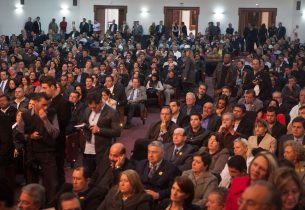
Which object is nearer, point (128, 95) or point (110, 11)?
point (128, 95)

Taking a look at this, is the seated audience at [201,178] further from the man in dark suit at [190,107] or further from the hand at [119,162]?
the man in dark suit at [190,107]

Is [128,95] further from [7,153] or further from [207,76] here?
[207,76]

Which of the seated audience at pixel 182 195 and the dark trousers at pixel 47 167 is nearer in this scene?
→ the seated audience at pixel 182 195

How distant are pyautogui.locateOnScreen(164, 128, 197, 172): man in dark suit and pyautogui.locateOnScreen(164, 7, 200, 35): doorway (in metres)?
19.5

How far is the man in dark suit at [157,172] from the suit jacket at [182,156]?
40 centimetres

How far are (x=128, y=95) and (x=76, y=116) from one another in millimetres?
3329

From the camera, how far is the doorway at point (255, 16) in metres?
25.5

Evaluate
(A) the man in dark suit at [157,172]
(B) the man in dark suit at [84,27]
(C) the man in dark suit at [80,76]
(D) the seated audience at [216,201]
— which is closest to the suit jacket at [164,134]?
(A) the man in dark suit at [157,172]

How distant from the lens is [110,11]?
27.8 meters

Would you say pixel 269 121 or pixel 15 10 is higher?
pixel 15 10

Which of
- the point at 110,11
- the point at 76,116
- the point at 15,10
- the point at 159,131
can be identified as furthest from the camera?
the point at 110,11

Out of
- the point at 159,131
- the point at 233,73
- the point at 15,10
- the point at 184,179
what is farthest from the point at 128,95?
the point at 15,10

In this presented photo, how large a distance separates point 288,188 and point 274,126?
3550 millimetres

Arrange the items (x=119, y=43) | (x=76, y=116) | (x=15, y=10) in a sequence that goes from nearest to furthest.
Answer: (x=76, y=116) < (x=119, y=43) < (x=15, y=10)
